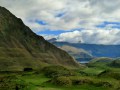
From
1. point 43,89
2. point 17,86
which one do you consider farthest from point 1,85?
point 43,89

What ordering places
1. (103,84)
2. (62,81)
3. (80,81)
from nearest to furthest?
(103,84)
(62,81)
(80,81)

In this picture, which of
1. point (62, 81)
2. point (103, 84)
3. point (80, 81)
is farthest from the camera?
point (80, 81)

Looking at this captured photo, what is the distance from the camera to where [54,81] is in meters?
121

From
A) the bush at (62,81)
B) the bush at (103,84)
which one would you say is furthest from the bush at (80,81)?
the bush at (103,84)

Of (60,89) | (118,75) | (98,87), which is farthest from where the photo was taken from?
(118,75)

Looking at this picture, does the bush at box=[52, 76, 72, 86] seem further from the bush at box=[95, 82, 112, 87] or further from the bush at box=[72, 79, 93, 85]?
the bush at box=[95, 82, 112, 87]

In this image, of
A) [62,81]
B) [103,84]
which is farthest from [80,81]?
[103,84]

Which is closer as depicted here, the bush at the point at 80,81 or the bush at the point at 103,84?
the bush at the point at 103,84

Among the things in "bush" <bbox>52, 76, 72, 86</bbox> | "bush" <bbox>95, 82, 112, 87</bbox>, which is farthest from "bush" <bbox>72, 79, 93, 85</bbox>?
"bush" <bbox>95, 82, 112, 87</bbox>

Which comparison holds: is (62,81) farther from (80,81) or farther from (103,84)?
(103,84)

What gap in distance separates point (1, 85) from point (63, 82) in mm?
25090

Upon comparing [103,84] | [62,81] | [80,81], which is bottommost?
[103,84]

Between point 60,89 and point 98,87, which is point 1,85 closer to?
point 60,89

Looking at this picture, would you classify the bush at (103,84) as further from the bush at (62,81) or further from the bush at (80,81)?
the bush at (62,81)
